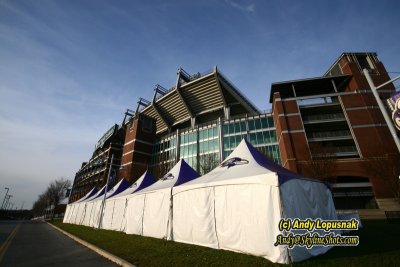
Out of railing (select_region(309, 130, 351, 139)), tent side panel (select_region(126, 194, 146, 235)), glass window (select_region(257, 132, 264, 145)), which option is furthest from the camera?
glass window (select_region(257, 132, 264, 145))

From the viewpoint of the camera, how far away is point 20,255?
751cm

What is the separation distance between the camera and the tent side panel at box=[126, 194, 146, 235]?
39.3ft

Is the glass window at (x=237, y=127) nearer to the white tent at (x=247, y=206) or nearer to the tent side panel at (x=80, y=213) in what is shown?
the tent side panel at (x=80, y=213)

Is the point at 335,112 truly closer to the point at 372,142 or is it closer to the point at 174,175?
the point at 372,142

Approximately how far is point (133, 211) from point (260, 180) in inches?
374

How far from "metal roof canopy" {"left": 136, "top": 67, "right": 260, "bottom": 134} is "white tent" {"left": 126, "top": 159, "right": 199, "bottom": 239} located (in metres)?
34.7

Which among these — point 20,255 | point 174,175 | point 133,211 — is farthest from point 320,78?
point 20,255

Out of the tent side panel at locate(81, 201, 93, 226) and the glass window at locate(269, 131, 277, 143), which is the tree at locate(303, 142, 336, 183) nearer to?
the glass window at locate(269, 131, 277, 143)

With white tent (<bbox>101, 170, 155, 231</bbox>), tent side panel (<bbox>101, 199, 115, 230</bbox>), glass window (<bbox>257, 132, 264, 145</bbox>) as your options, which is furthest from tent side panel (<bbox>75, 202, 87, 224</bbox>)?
glass window (<bbox>257, 132, 264, 145</bbox>)

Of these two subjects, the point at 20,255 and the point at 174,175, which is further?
the point at 174,175

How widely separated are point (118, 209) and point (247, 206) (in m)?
11.7

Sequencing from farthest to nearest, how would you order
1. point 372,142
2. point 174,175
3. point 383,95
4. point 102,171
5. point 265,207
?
1. point 102,171
2. point 383,95
3. point 372,142
4. point 174,175
5. point 265,207

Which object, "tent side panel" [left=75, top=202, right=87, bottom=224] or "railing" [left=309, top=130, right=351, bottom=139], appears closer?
"tent side panel" [left=75, top=202, right=87, bottom=224]

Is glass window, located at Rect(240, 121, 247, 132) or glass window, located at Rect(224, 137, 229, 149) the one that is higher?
glass window, located at Rect(240, 121, 247, 132)
